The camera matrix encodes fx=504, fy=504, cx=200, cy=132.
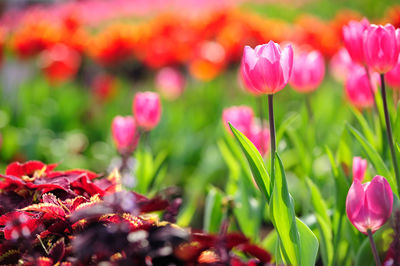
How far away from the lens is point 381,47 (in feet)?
3.77

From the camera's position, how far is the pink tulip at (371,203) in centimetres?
97

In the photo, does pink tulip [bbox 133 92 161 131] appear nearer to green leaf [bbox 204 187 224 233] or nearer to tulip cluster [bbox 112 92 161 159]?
tulip cluster [bbox 112 92 161 159]

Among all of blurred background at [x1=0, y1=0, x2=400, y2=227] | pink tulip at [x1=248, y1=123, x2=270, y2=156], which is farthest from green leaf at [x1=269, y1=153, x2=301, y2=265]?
blurred background at [x1=0, y1=0, x2=400, y2=227]

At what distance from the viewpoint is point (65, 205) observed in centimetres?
108

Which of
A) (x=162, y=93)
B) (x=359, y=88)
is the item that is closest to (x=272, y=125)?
(x=359, y=88)

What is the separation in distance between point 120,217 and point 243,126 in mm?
780

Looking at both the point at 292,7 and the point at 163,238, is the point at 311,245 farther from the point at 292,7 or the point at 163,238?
the point at 292,7

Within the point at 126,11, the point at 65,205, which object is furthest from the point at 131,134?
the point at 126,11

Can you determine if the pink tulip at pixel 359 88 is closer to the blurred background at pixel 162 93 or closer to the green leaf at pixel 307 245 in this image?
the blurred background at pixel 162 93

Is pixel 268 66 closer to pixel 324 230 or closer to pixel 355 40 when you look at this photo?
pixel 355 40

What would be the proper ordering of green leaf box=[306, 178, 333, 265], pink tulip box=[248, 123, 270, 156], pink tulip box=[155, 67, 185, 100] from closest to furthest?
1. green leaf box=[306, 178, 333, 265]
2. pink tulip box=[248, 123, 270, 156]
3. pink tulip box=[155, 67, 185, 100]

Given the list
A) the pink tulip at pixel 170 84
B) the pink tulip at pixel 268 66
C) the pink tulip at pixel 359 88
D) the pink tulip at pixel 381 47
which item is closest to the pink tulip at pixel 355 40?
the pink tulip at pixel 381 47

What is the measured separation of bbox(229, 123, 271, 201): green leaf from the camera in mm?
1091

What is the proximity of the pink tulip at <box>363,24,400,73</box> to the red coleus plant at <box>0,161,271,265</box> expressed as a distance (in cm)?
51
